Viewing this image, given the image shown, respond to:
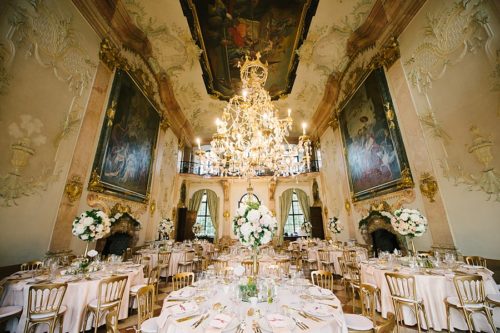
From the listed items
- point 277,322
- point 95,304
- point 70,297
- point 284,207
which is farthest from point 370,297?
point 284,207

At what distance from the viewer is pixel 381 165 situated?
575cm

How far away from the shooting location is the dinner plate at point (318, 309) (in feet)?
5.48

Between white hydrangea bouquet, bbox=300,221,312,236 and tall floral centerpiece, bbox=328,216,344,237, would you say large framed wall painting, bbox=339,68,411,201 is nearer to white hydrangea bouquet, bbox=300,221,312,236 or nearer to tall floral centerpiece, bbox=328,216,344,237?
tall floral centerpiece, bbox=328,216,344,237

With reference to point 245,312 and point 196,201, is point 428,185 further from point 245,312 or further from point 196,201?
point 196,201

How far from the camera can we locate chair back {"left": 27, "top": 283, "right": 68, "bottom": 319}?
7.57 ft

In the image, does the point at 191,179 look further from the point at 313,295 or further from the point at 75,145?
the point at 313,295

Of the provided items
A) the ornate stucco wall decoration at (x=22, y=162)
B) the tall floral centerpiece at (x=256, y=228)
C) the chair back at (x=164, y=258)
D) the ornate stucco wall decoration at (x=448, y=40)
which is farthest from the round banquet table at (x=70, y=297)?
the ornate stucco wall decoration at (x=448, y=40)

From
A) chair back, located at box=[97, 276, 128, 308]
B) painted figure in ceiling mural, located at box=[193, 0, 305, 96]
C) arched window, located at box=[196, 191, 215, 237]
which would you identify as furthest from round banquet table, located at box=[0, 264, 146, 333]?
arched window, located at box=[196, 191, 215, 237]

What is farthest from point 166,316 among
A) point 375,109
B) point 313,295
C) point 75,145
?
point 375,109

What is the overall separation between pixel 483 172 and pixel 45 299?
6922 millimetres

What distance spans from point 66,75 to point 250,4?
4.97m

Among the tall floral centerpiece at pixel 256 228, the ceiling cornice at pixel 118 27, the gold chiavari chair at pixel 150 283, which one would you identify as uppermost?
the ceiling cornice at pixel 118 27

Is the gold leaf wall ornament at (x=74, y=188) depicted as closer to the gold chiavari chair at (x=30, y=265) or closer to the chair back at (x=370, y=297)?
Result: the gold chiavari chair at (x=30, y=265)

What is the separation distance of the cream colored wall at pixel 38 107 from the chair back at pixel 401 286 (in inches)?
231
